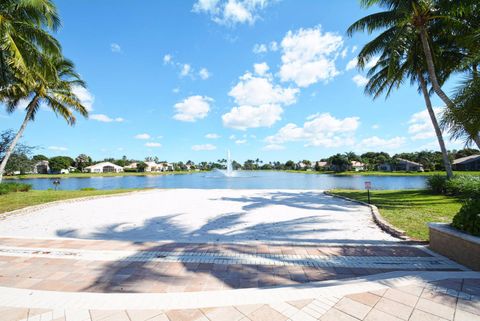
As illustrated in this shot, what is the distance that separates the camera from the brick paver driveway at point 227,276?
2.51 m

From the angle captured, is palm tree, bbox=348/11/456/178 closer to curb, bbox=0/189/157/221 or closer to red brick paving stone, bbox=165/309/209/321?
red brick paving stone, bbox=165/309/209/321

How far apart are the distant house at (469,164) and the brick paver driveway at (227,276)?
7532 centimetres

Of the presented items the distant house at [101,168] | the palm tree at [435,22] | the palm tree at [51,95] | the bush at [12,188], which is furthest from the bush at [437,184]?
the distant house at [101,168]

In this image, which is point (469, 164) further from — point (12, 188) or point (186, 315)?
point (12, 188)

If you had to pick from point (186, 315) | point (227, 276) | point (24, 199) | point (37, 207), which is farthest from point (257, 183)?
point (186, 315)

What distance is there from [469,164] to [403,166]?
672 inches

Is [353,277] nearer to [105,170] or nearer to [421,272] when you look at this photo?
[421,272]

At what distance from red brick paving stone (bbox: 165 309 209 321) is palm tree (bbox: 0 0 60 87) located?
10.1 meters

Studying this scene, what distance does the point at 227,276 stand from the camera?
3371mm

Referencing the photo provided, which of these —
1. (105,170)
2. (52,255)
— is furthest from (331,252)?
(105,170)

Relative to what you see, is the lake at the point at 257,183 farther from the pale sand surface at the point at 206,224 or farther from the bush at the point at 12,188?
the bush at the point at 12,188

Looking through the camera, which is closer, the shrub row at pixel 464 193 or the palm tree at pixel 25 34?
the shrub row at pixel 464 193

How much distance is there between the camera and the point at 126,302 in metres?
2.70

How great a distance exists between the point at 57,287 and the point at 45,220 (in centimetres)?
606
